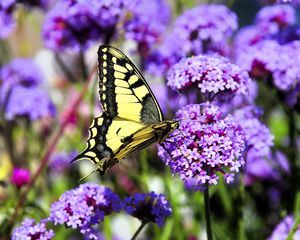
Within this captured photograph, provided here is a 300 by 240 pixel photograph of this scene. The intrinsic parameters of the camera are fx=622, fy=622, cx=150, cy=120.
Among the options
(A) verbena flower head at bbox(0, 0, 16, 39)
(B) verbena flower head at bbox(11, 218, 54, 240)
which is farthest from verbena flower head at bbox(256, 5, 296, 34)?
(B) verbena flower head at bbox(11, 218, 54, 240)

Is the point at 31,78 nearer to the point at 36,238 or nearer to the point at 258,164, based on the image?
the point at 258,164

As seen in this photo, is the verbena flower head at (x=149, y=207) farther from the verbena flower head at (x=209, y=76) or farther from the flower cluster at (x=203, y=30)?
the flower cluster at (x=203, y=30)

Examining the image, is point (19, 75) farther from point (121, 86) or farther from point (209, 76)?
point (209, 76)

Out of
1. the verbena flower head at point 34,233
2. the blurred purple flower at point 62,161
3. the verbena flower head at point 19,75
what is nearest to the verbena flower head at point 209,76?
the verbena flower head at point 34,233

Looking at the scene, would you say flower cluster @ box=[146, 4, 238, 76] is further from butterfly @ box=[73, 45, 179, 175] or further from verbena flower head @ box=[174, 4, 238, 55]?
butterfly @ box=[73, 45, 179, 175]

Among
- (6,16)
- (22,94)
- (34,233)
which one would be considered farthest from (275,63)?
(22,94)
